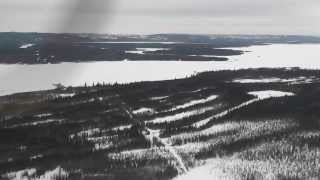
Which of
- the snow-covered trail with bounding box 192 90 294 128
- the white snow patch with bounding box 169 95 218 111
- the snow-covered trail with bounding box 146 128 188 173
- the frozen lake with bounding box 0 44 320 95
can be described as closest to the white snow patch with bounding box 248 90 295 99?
the snow-covered trail with bounding box 192 90 294 128

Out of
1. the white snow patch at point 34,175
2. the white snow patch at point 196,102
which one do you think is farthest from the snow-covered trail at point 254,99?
the white snow patch at point 34,175

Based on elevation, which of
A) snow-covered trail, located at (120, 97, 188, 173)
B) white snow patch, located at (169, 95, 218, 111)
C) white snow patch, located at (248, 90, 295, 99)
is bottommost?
white snow patch, located at (169, 95, 218, 111)

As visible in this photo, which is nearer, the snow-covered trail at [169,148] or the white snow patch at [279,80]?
the snow-covered trail at [169,148]

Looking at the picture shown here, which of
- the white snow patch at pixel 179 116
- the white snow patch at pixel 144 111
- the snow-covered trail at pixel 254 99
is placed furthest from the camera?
the white snow patch at pixel 144 111

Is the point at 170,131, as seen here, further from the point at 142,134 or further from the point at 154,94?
the point at 154,94

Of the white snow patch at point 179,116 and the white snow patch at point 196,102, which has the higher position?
the white snow patch at point 179,116

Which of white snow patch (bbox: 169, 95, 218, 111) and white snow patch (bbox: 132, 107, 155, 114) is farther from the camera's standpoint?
white snow patch (bbox: 169, 95, 218, 111)

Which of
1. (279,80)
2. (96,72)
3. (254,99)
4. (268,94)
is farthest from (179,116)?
(96,72)

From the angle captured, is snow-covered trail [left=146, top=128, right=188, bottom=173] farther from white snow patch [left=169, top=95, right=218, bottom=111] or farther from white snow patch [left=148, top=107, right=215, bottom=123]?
white snow patch [left=169, top=95, right=218, bottom=111]

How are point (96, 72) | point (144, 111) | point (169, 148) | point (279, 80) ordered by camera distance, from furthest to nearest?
point (96, 72), point (279, 80), point (144, 111), point (169, 148)

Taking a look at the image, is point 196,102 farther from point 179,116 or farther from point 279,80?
point 279,80

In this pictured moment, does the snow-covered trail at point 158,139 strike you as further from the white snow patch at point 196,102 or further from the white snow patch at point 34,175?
the white snow patch at point 34,175

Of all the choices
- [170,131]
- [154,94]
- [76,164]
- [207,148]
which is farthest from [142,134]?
[154,94]
